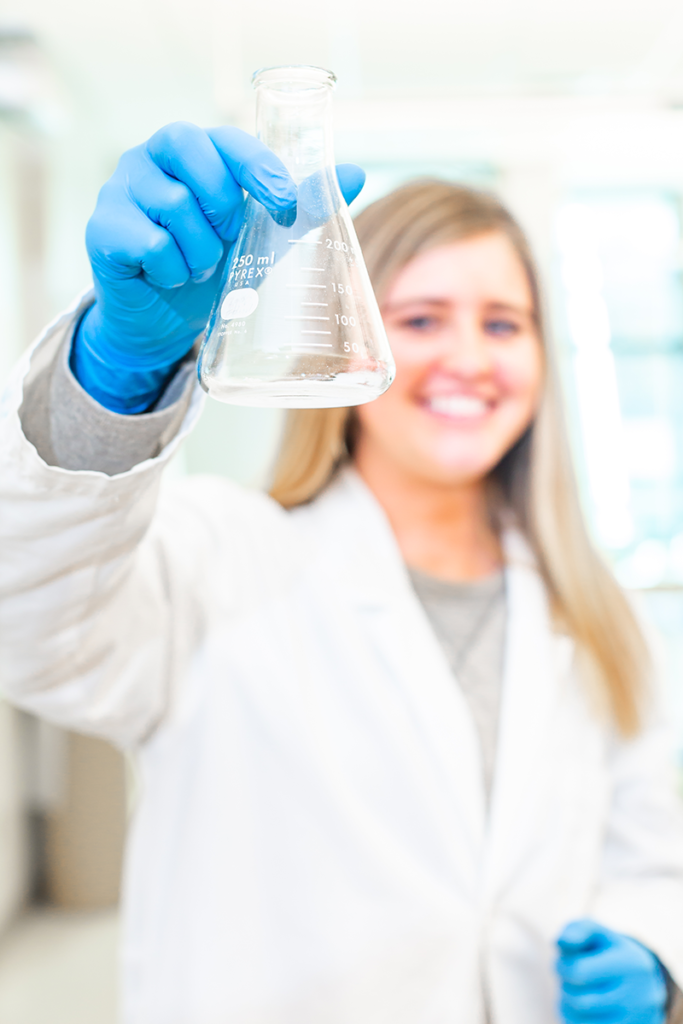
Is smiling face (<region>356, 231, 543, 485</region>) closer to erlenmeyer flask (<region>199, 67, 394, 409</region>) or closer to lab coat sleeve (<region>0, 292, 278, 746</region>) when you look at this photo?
lab coat sleeve (<region>0, 292, 278, 746</region>)

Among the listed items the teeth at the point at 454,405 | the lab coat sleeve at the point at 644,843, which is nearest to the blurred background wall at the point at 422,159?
the teeth at the point at 454,405

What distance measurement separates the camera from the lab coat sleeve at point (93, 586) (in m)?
0.66

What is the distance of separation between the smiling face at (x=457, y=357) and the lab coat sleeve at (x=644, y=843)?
464 millimetres

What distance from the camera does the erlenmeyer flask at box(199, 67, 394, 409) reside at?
1.82 ft

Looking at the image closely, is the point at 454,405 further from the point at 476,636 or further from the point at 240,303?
the point at 240,303

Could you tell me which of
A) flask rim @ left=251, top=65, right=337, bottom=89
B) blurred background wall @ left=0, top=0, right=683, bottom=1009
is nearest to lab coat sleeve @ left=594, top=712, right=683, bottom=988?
flask rim @ left=251, top=65, right=337, bottom=89

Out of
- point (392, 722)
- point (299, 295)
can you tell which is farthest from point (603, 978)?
point (299, 295)

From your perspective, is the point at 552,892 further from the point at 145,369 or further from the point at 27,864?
the point at 27,864

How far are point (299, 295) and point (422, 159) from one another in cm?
316

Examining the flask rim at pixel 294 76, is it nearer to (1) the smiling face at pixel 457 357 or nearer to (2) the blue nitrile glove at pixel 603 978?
(1) the smiling face at pixel 457 357

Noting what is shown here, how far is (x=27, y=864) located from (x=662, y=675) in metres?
2.31

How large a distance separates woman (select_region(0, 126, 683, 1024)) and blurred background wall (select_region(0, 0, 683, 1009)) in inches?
41.3

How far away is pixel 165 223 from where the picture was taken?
0.61 meters

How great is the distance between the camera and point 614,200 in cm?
395
